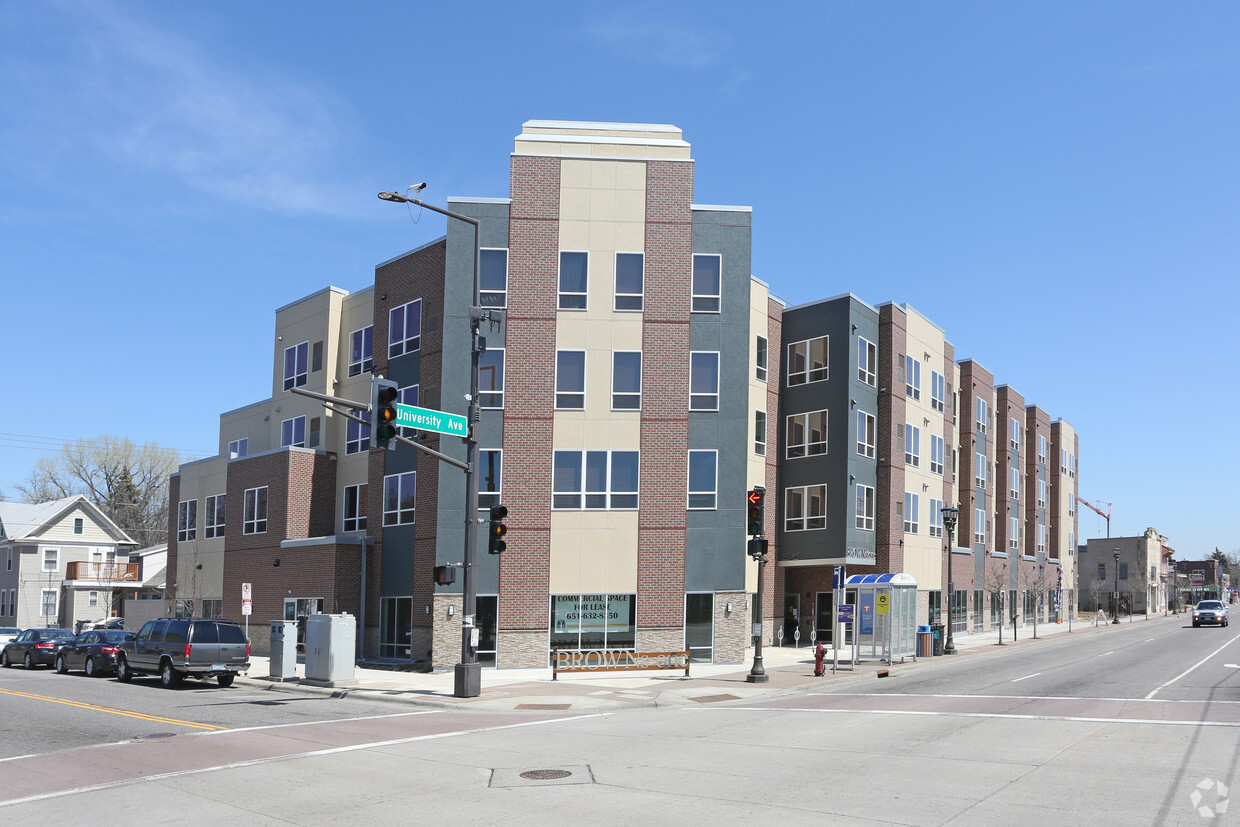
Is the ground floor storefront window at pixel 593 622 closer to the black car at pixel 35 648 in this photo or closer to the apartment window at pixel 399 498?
the apartment window at pixel 399 498

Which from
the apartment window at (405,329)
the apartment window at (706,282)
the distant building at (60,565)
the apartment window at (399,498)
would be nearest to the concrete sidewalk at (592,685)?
the apartment window at (399,498)

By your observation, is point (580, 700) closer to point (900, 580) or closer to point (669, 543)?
point (669, 543)

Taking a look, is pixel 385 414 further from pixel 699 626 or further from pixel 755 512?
pixel 699 626

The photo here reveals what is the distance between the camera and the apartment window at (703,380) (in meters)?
34.1

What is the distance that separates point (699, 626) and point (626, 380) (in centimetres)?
850

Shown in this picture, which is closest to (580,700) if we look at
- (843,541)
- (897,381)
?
(843,541)

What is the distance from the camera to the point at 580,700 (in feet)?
78.8

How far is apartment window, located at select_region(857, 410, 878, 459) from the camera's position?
1694 inches

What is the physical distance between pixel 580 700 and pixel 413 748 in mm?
8132

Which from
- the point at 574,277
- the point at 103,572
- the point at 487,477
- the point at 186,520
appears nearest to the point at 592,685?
the point at 487,477

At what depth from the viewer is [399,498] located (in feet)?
120

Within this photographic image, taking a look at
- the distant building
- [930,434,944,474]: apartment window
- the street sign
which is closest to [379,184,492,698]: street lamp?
the street sign

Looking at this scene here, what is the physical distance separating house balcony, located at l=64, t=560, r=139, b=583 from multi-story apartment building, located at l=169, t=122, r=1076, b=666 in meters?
27.9

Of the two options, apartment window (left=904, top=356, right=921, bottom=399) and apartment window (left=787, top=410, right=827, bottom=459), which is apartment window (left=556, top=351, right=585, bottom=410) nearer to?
apartment window (left=787, top=410, right=827, bottom=459)
